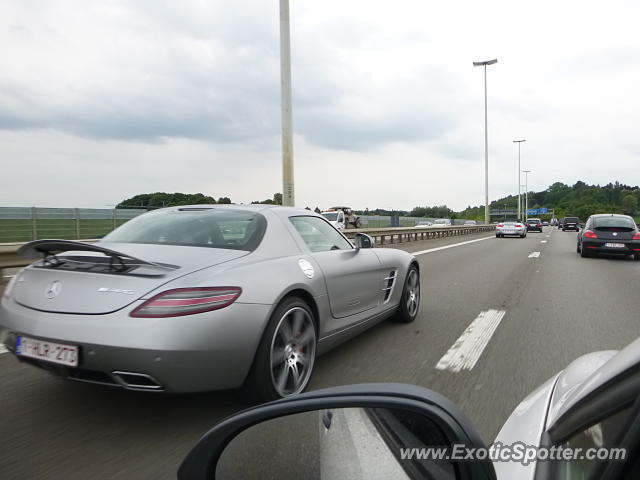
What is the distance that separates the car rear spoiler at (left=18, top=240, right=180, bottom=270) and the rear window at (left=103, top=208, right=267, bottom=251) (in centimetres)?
48

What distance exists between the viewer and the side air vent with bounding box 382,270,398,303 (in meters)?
4.79

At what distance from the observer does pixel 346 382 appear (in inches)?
Result: 139

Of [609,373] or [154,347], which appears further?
[154,347]

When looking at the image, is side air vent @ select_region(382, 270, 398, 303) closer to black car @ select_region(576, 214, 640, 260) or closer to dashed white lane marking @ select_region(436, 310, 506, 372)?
dashed white lane marking @ select_region(436, 310, 506, 372)

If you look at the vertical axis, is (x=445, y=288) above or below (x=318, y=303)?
below

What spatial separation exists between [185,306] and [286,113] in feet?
43.9

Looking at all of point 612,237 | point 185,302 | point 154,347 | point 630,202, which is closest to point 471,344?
Result: point 185,302

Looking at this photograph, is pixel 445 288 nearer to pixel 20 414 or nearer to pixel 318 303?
pixel 318 303

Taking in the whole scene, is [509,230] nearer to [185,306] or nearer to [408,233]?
[408,233]

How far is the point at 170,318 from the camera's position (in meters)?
2.47

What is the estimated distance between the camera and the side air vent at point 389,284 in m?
4.79

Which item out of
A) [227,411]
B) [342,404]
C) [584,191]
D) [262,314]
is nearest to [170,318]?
[262,314]

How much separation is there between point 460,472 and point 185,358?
1793 millimetres

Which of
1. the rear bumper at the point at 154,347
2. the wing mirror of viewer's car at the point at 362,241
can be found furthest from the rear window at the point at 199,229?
the wing mirror of viewer's car at the point at 362,241
